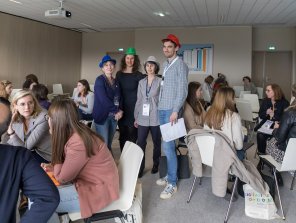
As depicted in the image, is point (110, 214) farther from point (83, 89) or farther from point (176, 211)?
point (83, 89)

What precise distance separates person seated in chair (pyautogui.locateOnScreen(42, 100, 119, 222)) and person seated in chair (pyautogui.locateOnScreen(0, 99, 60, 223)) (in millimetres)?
896

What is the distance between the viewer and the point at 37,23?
9.36 m

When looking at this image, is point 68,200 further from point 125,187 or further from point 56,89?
point 56,89

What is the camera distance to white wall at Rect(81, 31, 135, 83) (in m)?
11.5

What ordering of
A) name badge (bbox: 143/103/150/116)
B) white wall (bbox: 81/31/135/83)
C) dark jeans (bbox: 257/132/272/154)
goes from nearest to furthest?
name badge (bbox: 143/103/150/116), dark jeans (bbox: 257/132/272/154), white wall (bbox: 81/31/135/83)

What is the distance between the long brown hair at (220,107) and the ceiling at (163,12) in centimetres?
400

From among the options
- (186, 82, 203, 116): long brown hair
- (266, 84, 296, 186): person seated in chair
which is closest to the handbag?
(186, 82, 203, 116): long brown hair

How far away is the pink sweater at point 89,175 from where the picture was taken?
1990mm

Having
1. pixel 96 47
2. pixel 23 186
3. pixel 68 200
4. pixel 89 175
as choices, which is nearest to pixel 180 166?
pixel 89 175

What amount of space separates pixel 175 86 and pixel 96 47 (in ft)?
29.8

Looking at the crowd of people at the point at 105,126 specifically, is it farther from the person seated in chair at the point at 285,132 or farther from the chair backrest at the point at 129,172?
the chair backrest at the point at 129,172

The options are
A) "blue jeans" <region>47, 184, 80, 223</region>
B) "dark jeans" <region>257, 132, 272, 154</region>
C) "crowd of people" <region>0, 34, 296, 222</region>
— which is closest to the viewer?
"crowd of people" <region>0, 34, 296, 222</region>

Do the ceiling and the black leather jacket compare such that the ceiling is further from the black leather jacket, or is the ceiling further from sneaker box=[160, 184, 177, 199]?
sneaker box=[160, 184, 177, 199]

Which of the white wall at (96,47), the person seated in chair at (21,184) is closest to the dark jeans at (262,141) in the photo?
the person seated in chair at (21,184)
